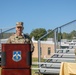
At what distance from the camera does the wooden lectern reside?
7.73 meters

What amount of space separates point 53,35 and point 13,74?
19.1ft

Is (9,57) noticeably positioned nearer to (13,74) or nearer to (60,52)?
(13,74)

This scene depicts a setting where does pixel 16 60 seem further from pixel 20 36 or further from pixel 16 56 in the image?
pixel 20 36

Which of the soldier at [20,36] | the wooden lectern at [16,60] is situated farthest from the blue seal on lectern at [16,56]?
the soldier at [20,36]

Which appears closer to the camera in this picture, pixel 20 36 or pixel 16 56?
pixel 16 56

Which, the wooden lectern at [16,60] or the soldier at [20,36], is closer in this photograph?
the wooden lectern at [16,60]

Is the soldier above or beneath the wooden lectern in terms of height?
above

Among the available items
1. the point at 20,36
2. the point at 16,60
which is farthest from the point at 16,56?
the point at 20,36

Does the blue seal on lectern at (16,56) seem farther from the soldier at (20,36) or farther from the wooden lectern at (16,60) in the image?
the soldier at (20,36)

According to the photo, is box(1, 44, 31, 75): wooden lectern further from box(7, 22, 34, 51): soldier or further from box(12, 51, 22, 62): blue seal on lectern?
box(7, 22, 34, 51): soldier

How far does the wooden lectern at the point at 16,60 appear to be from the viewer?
25.4 feet

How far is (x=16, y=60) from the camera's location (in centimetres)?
772

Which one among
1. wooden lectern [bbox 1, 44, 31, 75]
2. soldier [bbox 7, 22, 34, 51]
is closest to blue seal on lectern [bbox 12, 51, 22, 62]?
wooden lectern [bbox 1, 44, 31, 75]

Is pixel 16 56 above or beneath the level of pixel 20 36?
beneath
